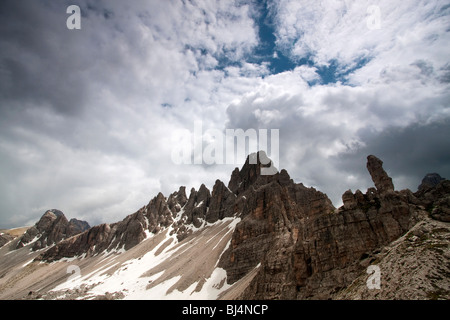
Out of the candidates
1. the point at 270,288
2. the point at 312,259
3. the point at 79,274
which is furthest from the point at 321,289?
the point at 79,274

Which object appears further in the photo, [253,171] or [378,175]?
[253,171]

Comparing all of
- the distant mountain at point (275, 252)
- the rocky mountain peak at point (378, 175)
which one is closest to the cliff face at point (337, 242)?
the rocky mountain peak at point (378, 175)

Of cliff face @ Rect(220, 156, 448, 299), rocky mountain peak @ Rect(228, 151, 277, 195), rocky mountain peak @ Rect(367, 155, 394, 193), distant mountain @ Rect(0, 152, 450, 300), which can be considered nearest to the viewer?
distant mountain @ Rect(0, 152, 450, 300)

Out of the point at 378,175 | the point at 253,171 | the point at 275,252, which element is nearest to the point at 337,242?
the point at 275,252

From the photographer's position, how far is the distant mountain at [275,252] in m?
33.9

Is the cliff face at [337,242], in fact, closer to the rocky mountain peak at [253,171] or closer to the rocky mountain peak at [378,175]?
the rocky mountain peak at [378,175]

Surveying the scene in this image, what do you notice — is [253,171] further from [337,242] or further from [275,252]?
[337,242]

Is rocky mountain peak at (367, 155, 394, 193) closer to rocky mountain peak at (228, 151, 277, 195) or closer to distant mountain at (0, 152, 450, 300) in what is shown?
distant mountain at (0, 152, 450, 300)

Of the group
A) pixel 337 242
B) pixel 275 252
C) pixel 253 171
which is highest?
pixel 253 171

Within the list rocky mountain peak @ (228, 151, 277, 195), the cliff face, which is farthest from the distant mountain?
rocky mountain peak @ (228, 151, 277, 195)

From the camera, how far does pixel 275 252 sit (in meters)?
61.7

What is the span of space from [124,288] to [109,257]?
2614 inches

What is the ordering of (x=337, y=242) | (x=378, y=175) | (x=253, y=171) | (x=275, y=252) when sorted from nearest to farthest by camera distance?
(x=337, y=242) → (x=275, y=252) → (x=378, y=175) → (x=253, y=171)

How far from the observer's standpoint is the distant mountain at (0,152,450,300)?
3394 cm
